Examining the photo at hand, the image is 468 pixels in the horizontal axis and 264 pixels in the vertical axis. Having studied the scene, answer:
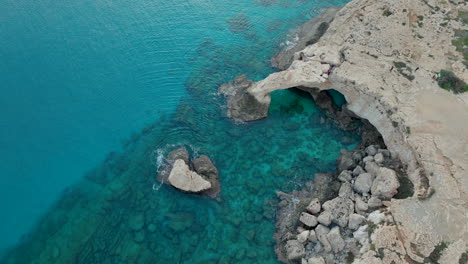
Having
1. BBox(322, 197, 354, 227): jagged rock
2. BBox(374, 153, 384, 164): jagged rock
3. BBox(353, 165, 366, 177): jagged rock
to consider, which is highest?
BBox(374, 153, 384, 164): jagged rock

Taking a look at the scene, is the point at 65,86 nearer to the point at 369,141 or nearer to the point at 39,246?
the point at 39,246

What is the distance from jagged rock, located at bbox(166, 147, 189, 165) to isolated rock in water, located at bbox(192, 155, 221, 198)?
0.67m

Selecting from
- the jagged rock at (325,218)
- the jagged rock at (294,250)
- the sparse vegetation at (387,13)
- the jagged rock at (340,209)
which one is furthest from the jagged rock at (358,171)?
the sparse vegetation at (387,13)

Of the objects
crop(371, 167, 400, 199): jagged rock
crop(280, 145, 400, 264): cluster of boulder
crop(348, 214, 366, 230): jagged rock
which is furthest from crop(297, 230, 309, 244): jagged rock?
crop(371, 167, 400, 199): jagged rock

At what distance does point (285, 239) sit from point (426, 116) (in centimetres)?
1267

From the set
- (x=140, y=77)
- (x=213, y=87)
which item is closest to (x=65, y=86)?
(x=140, y=77)

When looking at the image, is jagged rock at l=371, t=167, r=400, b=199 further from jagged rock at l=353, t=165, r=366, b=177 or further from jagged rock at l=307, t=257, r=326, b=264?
jagged rock at l=307, t=257, r=326, b=264

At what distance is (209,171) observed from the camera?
24.4m

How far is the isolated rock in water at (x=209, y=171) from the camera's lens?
77.8 ft

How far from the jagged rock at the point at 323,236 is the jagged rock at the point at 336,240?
21 cm

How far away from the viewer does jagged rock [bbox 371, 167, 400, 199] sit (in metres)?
21.2

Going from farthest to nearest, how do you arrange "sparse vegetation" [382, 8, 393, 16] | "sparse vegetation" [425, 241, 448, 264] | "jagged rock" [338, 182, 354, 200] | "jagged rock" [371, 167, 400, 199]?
"sparse vegetation" [382, 8, 393, 16] < "jagged rock" [338, 182, 354, 200] < "jagged rock" [371, 167, 400, 199] < "sparse vegetation" [425, 241, 448, 264]

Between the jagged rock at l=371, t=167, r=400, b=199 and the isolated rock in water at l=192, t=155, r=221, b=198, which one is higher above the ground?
the jagged rock at l=371, t=167, r=400, b=199

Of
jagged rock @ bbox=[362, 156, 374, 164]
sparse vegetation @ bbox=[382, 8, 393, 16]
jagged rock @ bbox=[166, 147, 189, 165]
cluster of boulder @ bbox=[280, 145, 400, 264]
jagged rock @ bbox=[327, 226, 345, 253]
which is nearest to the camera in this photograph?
cluster of boulder @ bbox=[280, 145, 400, 264]
